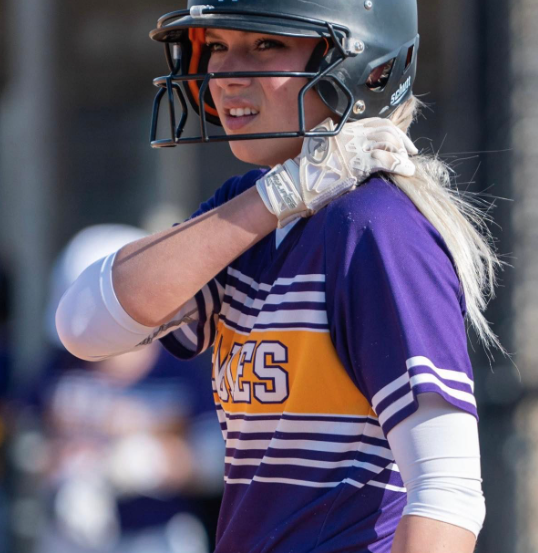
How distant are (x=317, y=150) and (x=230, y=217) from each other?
197 millimetres

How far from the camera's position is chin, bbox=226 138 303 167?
71.1 inches

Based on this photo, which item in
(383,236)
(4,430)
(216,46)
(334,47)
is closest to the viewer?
(383,236)

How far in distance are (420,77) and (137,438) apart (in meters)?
3.13

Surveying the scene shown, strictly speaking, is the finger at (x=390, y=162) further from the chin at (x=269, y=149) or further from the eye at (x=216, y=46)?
the eye at (x=216, y=46)

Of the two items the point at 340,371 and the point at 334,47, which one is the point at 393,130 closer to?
the point at 334,47

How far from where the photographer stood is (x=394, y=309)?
1.42 metres

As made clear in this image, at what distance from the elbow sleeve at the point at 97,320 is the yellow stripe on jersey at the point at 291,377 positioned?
0.23 meters

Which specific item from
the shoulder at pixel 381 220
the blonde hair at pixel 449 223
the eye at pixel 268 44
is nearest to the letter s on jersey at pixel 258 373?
the shoulder at pixel 381 220

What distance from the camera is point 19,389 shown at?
4.39 meters

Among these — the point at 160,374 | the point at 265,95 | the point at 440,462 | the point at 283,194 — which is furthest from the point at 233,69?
the point at 160,374

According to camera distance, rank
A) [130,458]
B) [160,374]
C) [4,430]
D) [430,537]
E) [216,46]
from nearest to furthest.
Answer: [430,537] < [216,46] < [130,458] < [160,374] < [4,430]

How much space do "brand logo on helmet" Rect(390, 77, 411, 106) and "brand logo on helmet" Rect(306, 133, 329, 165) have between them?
11.5 inches

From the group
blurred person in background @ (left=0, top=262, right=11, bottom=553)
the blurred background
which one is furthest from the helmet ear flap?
blurred person in background @ (left=0, top=262, right=11, bottom=553)

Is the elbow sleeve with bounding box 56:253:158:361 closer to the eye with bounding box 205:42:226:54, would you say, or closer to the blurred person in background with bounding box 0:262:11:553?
the eye with bounding box 205:42:226:54
